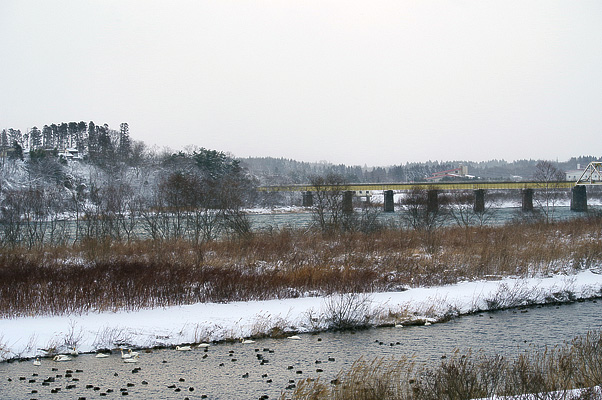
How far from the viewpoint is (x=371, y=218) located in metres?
43.0

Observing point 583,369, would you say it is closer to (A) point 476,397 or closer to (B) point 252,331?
(A) point 476,397

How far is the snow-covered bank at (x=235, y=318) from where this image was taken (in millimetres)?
16188

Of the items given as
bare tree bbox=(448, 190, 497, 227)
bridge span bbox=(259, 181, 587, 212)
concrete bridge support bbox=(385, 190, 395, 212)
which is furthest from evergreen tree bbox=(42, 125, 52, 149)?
bare tree bbox=(448, 190, 497, 227)

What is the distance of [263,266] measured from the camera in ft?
83.2

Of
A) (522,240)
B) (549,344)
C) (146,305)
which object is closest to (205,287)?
(146,305)

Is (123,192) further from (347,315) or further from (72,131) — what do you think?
(72,131)

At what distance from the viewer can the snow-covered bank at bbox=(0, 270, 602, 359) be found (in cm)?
1619

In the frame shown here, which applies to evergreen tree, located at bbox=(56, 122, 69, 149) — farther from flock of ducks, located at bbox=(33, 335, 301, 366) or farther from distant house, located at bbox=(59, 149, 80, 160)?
flock of ducks, located at bbox=(33, 335, 301, 366)

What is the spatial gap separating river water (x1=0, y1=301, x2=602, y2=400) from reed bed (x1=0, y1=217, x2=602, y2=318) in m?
4.19

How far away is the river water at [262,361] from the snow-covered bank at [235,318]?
2.20ft

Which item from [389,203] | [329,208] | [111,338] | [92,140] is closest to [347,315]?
[111,338]

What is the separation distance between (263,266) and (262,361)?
10773 mm

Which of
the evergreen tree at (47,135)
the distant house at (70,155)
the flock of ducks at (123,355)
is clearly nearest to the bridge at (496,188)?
the distant house at (70,155)

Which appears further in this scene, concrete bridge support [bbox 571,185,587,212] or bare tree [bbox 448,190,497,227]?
concrete bridge support [bbox 571,185,587,212]
